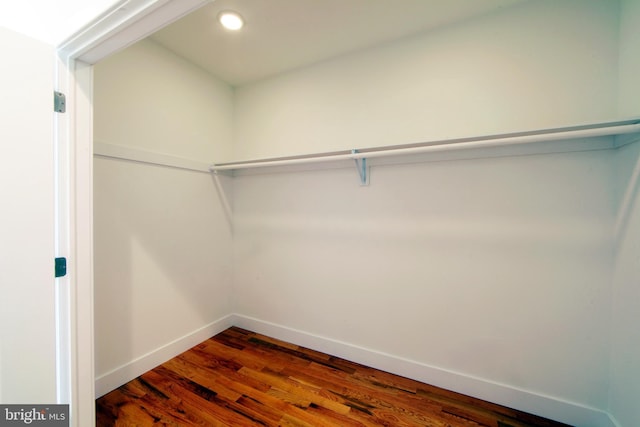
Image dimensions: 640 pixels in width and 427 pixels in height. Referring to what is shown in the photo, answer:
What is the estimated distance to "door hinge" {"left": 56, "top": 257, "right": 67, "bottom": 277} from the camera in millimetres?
1041

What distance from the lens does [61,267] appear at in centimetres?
105

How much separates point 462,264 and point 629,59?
130 cm

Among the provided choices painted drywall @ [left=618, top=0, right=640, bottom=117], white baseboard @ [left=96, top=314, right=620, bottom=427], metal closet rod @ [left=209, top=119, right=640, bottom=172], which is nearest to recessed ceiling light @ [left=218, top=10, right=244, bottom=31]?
metal closet rod @ [left=209, top=119, right=640, bottom=172]

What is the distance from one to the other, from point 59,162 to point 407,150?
5.58ft

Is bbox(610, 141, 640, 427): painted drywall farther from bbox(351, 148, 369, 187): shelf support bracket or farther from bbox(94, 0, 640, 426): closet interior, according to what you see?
bbox(351, 148, 369, 187): shelf support bracket

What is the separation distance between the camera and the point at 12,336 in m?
0.94

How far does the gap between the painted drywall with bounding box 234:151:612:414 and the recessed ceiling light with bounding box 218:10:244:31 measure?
109cm

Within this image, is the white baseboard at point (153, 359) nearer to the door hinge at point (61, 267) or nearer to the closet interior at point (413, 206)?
the closet interior at point (413, 206)

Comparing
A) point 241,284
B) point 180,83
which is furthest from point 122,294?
point 180,83

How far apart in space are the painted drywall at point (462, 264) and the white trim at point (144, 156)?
0.63m

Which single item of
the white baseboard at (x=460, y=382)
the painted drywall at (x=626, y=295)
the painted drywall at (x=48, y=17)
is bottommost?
the white baseboard at (x=460, y=382)

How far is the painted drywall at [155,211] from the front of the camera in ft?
5.37

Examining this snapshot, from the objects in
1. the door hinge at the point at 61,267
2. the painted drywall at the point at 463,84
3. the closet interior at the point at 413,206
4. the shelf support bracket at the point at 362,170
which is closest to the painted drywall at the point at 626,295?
the closet interior at the point at 413,206

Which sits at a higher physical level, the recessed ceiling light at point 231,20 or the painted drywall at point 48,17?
the recessed ceiling light at point 231,20
